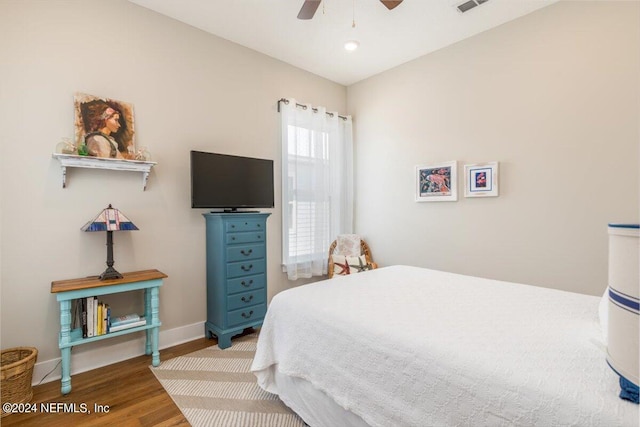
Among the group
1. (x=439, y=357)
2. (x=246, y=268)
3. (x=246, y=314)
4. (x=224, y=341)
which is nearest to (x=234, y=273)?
(x=246, y=268)

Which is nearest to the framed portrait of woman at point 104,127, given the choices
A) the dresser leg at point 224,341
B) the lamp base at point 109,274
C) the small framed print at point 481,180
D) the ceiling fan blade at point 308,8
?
the lamp base at point 109,274

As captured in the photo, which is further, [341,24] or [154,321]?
[341,24]

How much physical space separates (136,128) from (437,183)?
2.95m

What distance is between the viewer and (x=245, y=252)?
291 centimetres

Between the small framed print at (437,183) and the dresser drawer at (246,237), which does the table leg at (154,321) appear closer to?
the dresser drawer at (246,237)

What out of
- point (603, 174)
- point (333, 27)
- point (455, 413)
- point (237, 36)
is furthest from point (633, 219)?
point (237, 36)

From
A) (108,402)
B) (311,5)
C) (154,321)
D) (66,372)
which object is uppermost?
(311,5)

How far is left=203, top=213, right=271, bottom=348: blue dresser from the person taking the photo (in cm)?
280

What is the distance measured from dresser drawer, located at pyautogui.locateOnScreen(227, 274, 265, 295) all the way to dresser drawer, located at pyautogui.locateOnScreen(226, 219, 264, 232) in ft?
1.50

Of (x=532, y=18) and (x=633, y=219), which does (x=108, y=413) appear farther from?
(x=532, y=18)

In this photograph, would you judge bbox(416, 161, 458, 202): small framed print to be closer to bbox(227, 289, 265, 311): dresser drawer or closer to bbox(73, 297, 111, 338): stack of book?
bbox(227, 289, 265, 311): dresser drawer

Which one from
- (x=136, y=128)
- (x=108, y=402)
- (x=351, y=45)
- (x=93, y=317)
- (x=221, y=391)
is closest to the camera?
(x=108, y=402)

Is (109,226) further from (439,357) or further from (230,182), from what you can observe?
(439,357)

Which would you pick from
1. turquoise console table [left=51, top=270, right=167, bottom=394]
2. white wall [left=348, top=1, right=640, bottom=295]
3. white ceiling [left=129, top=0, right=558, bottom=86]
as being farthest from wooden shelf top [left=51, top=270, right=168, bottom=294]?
white wall [left=348, top=1, right=640, bottom=295]
